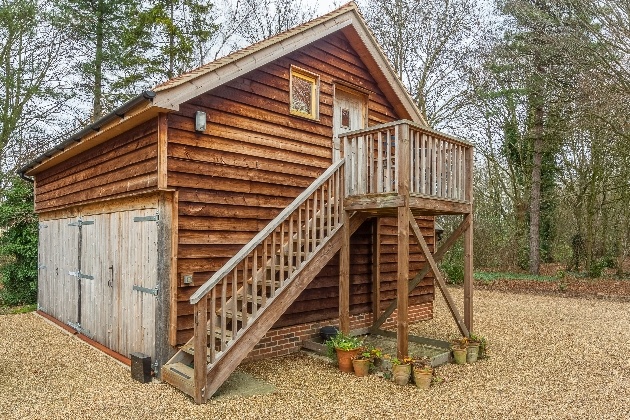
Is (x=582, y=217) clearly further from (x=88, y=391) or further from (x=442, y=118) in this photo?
(x=88, y=391)

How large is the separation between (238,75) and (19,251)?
942 centimetres

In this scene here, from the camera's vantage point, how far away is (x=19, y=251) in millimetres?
12305

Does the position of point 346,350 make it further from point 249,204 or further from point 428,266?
point 249,204

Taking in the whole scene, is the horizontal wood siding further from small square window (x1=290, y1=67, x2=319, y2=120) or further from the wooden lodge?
small square window (x1=290, y1=67, x2=319, y2=120)

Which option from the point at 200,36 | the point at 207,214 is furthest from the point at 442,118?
the point at 207,214

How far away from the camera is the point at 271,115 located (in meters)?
7.38

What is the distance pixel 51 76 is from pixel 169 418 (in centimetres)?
1578

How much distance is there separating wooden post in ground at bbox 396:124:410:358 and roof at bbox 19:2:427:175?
253cm

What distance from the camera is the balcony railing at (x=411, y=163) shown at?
6309mm

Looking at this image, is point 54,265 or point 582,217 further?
point 582,217

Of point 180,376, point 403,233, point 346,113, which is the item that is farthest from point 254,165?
point 180,376

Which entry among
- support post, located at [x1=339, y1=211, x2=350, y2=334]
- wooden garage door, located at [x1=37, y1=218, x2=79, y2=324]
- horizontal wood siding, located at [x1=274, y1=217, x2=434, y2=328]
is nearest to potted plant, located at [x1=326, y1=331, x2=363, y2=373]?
support post, located at [x1=339, y1=211, x2=350, y2=334]

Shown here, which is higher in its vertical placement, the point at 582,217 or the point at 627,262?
the point at 582,217

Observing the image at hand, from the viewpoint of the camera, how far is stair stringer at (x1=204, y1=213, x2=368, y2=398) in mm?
5348
